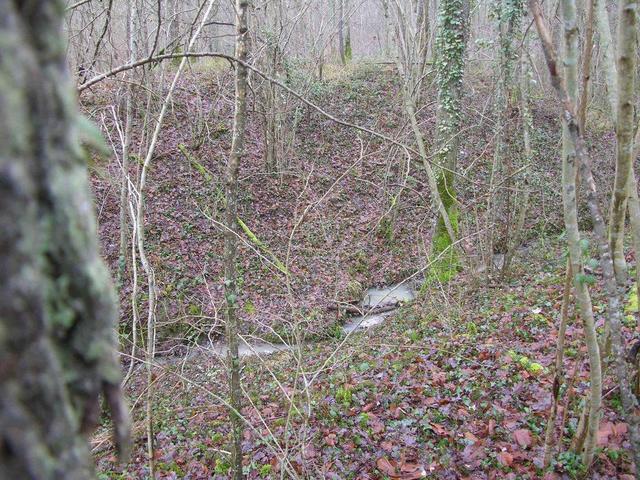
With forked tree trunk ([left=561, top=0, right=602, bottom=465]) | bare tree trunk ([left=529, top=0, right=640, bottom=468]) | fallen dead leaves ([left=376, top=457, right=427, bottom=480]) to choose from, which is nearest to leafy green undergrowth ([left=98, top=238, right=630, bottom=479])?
fallen dead leaves ([left=376, top=457, right=427, bottom=480])

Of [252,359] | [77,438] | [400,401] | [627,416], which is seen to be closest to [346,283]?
[252,359]

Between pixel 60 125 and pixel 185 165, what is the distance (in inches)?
510

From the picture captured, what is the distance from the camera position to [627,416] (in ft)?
7.48

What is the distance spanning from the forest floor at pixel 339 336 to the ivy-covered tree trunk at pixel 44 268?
128 cm

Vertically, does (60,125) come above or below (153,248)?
above

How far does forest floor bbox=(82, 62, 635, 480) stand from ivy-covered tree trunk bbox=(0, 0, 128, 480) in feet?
4.21

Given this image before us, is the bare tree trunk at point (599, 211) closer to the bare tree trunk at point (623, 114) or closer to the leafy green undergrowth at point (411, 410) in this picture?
the bare tree trunk at point (623, 114)

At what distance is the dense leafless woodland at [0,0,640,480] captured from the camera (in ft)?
1.60

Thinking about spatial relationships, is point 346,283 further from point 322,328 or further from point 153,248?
point 153,248

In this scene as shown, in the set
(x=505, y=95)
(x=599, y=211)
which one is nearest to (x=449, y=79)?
(x=505, y=95)

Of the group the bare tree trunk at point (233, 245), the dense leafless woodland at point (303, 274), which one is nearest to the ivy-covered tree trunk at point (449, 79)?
the dense leafless woodland at point (303, 274)

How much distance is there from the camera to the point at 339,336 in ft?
29.0

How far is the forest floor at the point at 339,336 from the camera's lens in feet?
12.3

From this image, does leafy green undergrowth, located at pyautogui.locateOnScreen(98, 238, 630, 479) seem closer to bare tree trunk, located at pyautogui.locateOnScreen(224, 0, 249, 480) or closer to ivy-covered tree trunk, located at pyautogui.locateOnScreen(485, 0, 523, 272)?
bare tree trunk, located at pyautogui.locateOnScreen(224, 0, 249, 480)
